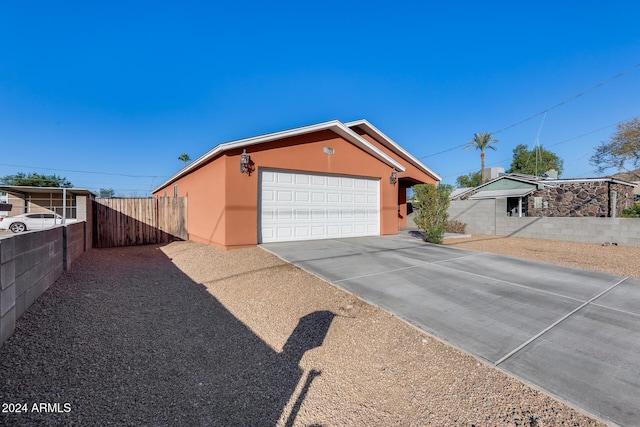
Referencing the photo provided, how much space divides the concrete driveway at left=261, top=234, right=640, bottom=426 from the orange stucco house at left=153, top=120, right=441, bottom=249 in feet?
7.71

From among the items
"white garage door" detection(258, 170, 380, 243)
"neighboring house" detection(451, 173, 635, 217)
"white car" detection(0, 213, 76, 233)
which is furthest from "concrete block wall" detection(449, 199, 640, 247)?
"white car" detection(0, 213, 76, 233)

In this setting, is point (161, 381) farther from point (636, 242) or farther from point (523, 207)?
point (523, 207)

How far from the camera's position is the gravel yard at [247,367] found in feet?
6.51

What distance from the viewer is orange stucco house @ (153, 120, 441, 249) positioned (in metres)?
8.10

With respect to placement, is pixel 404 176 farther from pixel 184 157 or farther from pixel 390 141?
pixel 184 157

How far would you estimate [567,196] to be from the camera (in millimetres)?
15539

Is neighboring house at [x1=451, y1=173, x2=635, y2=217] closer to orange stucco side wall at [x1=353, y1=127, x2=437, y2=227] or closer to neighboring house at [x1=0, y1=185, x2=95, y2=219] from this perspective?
orange stucco side wall at [x1=353, y1=127, x2=437, y2=227]

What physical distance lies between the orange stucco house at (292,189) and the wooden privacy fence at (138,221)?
616mm

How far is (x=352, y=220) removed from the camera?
10625 millimetres

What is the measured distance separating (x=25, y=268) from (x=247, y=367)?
294 cm

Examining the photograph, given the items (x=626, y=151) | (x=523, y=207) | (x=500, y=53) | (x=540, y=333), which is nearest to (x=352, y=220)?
(x=540, y=333)

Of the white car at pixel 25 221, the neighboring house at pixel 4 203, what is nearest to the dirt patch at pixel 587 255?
the neighboring house at pixel 4 203

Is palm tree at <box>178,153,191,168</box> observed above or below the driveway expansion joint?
above

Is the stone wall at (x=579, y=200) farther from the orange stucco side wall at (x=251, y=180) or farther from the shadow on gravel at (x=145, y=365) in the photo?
the shadow on gravel at (x=145, y=365)
